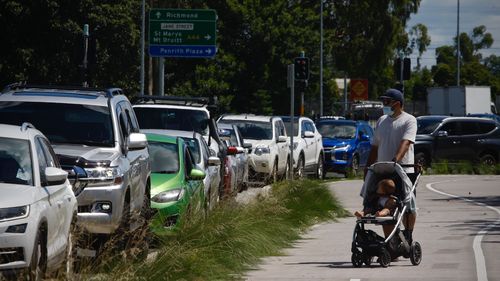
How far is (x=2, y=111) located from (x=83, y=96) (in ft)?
3.29

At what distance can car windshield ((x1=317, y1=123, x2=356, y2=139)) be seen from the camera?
40594mm

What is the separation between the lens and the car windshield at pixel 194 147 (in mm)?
20172

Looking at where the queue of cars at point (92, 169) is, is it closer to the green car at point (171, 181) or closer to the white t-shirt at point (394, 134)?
the green car at point (171, 181)

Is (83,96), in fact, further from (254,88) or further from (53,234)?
(254,88)

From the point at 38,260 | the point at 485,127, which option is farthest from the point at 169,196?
the point at 485,127

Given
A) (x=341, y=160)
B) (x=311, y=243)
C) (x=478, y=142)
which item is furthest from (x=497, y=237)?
(x=478, y=142)

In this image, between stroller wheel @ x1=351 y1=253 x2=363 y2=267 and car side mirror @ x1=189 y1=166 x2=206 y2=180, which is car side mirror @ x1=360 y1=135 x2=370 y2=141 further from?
stroller wheel @ x1=351 y1=253 x2=363 y2=267

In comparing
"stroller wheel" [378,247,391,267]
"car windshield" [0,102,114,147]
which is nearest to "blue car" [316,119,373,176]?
"car windshield" [0,102,114,147]

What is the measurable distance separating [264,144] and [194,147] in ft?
40.1

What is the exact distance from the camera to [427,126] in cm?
4303

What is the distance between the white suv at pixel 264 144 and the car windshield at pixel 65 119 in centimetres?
1594

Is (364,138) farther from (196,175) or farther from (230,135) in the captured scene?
(196,175)

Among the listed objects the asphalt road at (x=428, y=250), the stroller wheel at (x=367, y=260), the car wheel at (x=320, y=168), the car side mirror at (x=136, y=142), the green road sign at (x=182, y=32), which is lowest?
the car wheel at (x=320, y=168)

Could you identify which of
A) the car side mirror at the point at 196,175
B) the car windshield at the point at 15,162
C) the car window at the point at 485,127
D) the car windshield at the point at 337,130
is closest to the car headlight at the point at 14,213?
the car windshield at the point at 15,162
